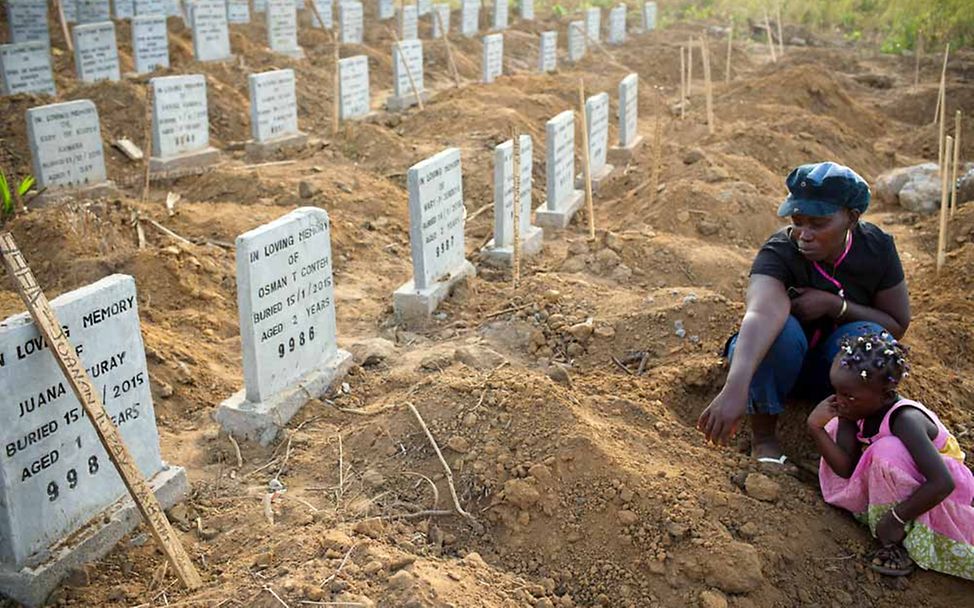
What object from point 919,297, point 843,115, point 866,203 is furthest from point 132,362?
point 843,115

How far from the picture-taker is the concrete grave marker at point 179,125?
9445 millimetres

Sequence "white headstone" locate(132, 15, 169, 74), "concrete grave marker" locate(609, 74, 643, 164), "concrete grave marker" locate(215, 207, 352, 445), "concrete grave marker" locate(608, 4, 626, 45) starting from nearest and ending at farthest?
"concrete grave marker" locate(215, 207, 352, 445), "concrete grave marker" locate(609, 74, 643, 164), "white headstone" locate(132, 15, 169, 74), "concrete grave marker" locate(608, 4, 626, 45)

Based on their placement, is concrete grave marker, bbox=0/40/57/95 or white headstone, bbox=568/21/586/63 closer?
concrete grave marker, bbox=0/40/57/95

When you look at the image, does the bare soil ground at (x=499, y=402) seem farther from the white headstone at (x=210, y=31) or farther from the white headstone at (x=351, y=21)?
the white headstone at (x=351, y=21)

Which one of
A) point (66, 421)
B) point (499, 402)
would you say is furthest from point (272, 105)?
point (66, 421)

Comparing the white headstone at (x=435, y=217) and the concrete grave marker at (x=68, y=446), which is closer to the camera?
the concrete grave marker at (x=68, y=446)

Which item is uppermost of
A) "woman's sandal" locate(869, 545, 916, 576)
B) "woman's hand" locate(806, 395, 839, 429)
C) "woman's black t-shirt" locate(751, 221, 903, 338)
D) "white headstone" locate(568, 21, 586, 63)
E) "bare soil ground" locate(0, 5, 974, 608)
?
"white headstone" locate(568, 21, 586, 63)

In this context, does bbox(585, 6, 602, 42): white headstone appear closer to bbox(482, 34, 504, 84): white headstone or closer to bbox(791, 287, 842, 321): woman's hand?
bbox(482, 34, 504, 84): white headstone

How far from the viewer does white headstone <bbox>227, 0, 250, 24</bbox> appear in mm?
17297

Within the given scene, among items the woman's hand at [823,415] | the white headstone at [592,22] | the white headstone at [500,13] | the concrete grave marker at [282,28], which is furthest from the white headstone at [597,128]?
the white headstone at [500,13]

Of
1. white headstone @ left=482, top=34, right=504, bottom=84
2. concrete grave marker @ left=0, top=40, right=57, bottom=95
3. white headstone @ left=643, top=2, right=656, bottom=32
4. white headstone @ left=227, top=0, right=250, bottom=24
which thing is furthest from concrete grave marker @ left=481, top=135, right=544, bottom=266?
white headstone @ left=643, top=2, right=656, bottom=32

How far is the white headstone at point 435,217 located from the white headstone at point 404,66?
6.99m

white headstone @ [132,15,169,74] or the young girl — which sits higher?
white headstone @ [132,15,169,74]

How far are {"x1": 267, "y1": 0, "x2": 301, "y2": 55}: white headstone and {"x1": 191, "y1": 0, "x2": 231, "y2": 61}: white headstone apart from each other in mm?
1028
